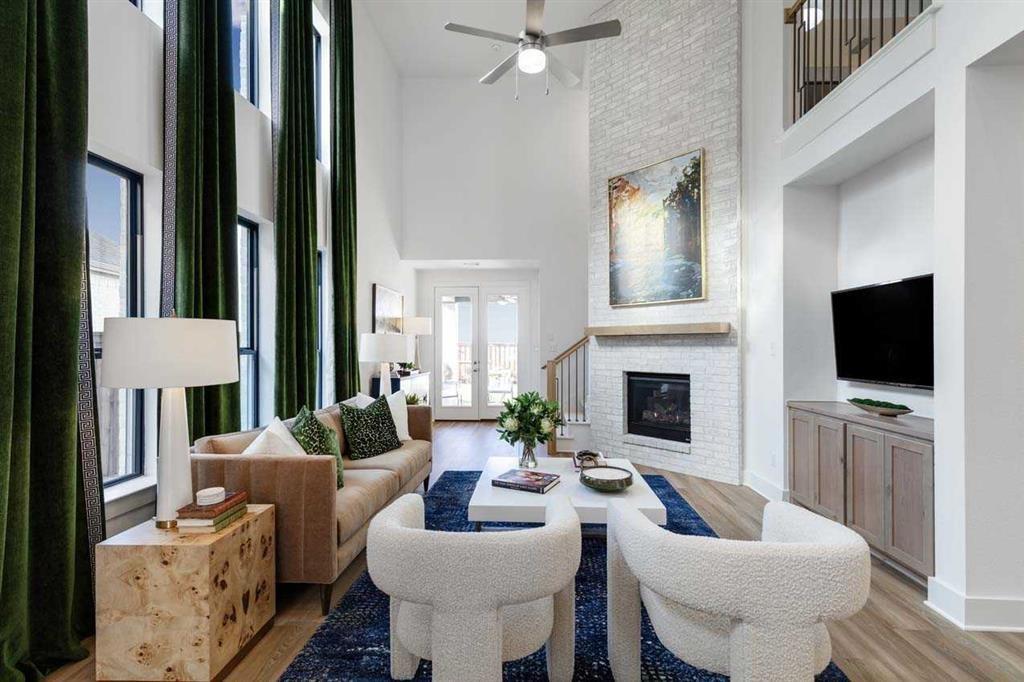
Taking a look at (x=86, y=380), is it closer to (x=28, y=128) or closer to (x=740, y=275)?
(x=28, y=128)

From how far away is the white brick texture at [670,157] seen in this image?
463 centimetres

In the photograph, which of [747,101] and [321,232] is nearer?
[747,101]

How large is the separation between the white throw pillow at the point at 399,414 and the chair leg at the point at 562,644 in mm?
2570

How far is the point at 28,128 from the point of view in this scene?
184cm

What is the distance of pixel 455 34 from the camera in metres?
6.13

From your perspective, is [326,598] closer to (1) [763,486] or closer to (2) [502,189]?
(1) [763,486]

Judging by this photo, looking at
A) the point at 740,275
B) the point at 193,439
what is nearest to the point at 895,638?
the point at 740,275

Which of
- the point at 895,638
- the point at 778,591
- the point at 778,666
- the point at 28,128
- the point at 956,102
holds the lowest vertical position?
the point at 895,638

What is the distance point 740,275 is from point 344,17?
4.63m

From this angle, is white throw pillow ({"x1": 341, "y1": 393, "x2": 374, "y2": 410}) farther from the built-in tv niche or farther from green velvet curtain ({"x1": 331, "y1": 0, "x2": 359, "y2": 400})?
the built-in tv niche

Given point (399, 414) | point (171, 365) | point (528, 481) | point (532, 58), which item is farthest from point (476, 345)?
point (171, 365)

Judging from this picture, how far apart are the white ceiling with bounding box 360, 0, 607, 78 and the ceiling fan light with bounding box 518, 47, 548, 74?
264 centimetres

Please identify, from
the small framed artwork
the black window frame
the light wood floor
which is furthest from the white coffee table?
the small framed artwork

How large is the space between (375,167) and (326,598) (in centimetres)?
506
